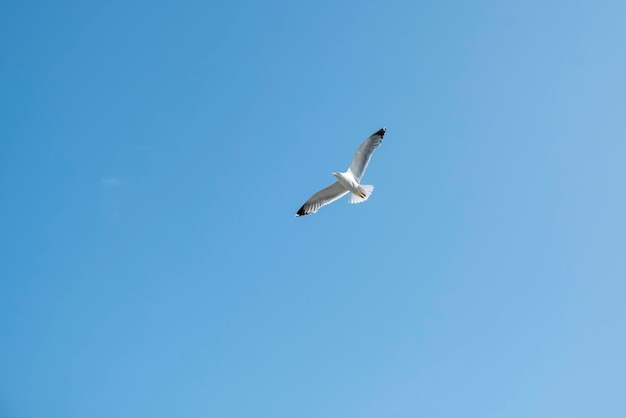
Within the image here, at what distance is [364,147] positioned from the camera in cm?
1925

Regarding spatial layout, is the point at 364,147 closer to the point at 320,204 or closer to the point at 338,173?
the point at 338,173

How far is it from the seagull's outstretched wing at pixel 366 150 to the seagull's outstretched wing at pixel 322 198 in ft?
3.10

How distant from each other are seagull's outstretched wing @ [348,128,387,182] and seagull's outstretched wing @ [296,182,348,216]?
95cm

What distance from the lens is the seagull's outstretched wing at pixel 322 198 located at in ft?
65.9

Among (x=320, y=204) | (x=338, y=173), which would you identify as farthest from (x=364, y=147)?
(x=320, y=204)

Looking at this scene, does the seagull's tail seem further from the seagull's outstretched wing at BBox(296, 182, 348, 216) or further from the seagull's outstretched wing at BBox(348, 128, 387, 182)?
the seagull's outstretched wing at BBox(296, 182, 348, 216)

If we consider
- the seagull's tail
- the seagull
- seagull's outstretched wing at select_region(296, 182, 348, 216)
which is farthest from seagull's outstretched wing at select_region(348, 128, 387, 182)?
seagull's outstretched wing at select_region(296, 182, 348, 216)

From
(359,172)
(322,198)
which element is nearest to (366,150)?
(359,172)

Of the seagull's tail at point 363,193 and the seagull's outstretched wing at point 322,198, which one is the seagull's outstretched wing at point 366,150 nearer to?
the seagull's tail at point 363,193

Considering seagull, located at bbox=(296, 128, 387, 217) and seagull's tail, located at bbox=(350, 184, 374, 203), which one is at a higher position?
seagull, located at bbox=(296, 128, 387, 217)

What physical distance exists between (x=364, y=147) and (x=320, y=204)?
8.12 ft

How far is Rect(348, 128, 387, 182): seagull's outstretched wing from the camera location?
1925 cm

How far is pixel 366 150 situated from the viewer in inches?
760

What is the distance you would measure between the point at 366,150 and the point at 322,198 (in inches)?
88.2
